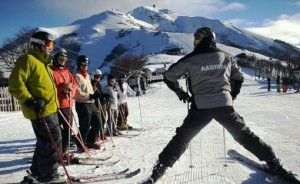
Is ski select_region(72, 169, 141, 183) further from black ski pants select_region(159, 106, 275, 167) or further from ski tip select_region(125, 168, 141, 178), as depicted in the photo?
black ski pants select_region(159, 106, 275, 167)

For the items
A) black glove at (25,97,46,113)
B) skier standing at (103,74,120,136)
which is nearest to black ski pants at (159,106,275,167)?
black glove at (25,97,46,113)

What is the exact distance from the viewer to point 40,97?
4609 mm

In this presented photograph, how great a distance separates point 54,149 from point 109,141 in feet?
12.9

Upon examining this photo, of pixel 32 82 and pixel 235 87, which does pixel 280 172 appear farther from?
pixel 32 82

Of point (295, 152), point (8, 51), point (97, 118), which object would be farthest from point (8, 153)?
point (8, 51)

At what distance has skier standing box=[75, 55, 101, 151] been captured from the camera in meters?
6.94

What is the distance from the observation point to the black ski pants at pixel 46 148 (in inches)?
183

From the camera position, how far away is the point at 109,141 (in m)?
8.60

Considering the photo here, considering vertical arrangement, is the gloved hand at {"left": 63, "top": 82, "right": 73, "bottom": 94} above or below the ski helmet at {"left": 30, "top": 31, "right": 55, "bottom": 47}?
below

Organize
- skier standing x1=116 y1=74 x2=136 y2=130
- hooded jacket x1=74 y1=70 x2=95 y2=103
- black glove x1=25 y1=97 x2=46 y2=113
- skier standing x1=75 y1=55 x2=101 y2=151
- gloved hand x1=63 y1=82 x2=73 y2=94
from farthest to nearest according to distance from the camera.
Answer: skier standing x1=116 y1=74 x2=136 y2=130, skier standing x1=75 y1=55 x2=101 y2=151, hooded jacket x1=74 y1=70 x2=95 y2=103, gloved hand x1=63 y1=82 x2=73 y2=94, black glove x1=25 y1=97 x2=46 y2=113

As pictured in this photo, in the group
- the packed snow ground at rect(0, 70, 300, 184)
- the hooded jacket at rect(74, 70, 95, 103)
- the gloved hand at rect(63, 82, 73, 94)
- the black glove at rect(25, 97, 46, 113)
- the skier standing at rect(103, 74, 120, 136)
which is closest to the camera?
the black glove at rect(25, 97, 46, 113)

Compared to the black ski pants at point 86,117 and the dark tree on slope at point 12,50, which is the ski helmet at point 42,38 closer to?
the black ski pants at point 86,117

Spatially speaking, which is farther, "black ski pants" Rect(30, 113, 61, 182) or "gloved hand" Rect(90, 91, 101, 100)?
"gloved hand" Rect(90, 91, 101, 100)

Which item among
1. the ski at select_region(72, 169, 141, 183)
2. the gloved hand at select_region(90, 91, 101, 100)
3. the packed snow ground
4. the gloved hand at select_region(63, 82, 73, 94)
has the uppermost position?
the gloved hand at select_region(63, 82, 73, 94)
